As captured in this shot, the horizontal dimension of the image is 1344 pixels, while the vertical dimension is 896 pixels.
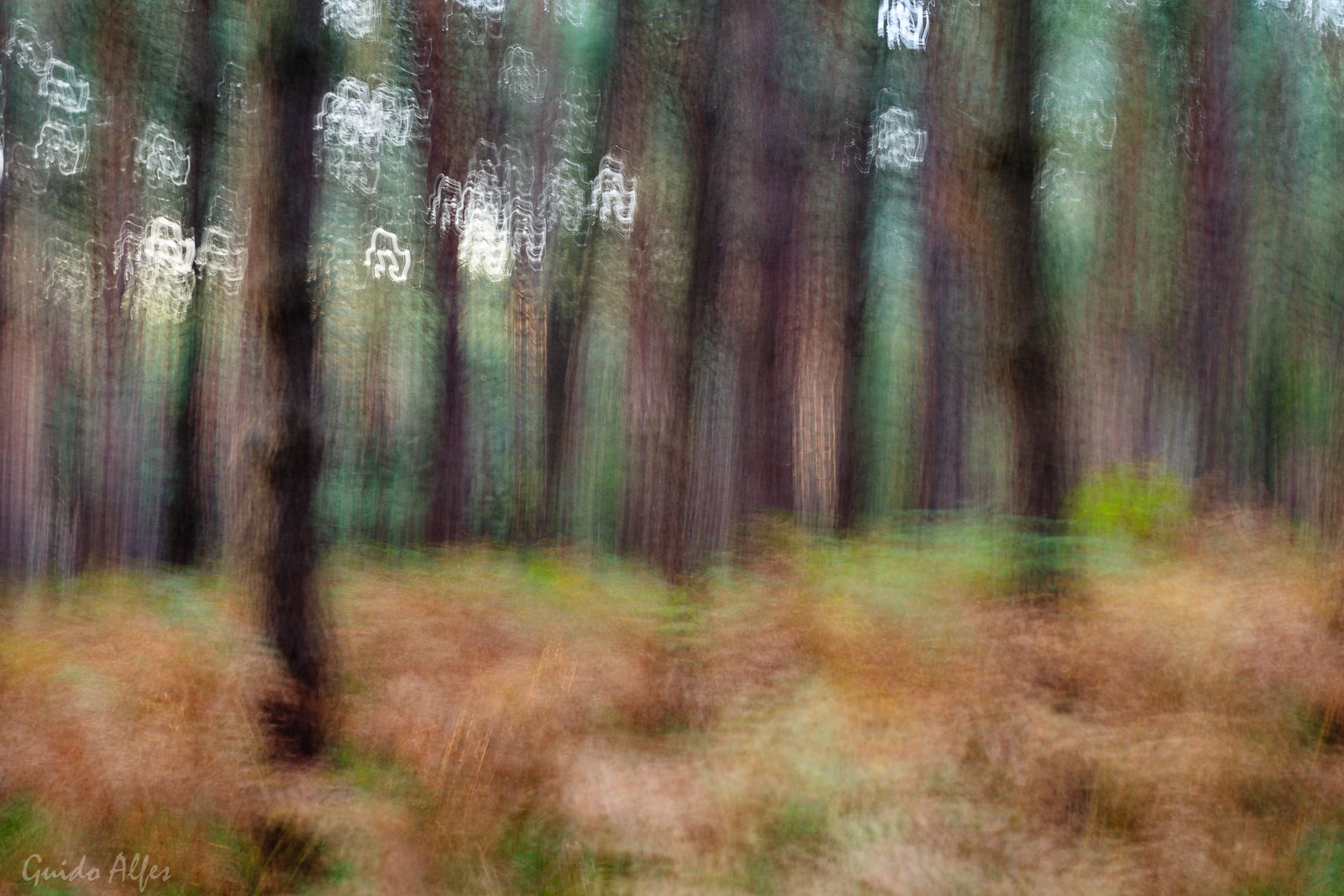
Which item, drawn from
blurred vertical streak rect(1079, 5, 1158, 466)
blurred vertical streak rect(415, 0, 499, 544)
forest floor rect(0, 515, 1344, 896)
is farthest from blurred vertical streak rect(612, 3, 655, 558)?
blurred vertical streak rect(1079, 5, 1158, 466)

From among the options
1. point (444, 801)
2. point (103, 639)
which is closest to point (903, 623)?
point (444, 801)

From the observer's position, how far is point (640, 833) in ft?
3.76

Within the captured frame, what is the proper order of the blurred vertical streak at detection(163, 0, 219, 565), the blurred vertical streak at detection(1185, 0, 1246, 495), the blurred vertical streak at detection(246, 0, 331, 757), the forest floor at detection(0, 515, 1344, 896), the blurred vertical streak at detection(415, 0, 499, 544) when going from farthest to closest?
the blurred vertical streak at detection(415, 0, 499, 544) → the blurred vertical streak at detection(163, 0, 219, 565) → the blurred vertical streak at detection(1185, 0, 1246, 495) → the blurred vertical streak at detection(246, 0, 331, 757) → the forest floor at detection(0, 515, 1344, 896)

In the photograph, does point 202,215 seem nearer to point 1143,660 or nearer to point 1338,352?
point 1143,660

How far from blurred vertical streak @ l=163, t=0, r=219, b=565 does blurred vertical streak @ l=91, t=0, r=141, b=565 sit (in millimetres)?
91

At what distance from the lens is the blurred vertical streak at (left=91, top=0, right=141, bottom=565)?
1741 mm

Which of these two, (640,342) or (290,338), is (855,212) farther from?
(290,338)

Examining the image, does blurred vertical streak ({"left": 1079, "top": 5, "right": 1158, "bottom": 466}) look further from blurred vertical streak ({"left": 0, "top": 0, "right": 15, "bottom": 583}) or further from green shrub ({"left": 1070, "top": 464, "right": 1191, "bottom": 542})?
blurred vertical streak ({"left": 0, "top": 0, "right": 15, "bottom": 583})

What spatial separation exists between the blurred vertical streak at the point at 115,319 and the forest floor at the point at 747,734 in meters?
0.28

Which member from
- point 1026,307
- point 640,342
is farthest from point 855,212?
point 640,342

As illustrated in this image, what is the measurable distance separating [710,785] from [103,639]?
116 cm

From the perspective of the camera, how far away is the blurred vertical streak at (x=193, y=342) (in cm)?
170
